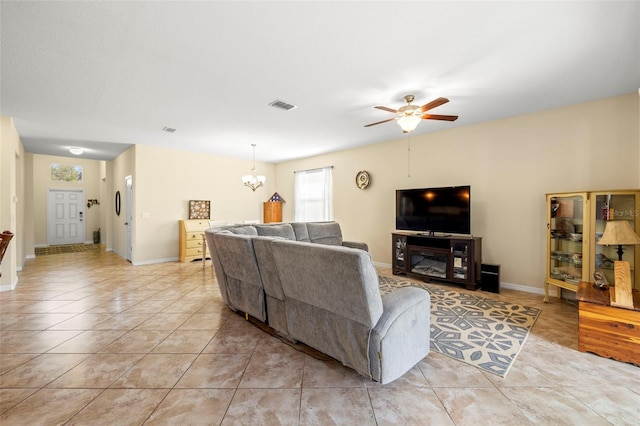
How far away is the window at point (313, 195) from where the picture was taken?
6848 mm

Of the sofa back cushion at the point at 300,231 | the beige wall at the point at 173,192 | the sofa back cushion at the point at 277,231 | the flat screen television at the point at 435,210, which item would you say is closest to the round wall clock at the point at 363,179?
the flat screen television at the point at 435,210

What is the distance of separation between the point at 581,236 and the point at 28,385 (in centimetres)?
549

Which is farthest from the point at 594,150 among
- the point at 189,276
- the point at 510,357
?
the point at 189,276

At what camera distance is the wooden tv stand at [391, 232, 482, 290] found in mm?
4133

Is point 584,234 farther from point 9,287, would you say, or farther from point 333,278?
point 9,287

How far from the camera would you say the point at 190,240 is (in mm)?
6398

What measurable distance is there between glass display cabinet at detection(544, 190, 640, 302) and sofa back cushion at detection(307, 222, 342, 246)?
10.1 ft

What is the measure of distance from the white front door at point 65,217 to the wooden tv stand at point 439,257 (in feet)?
34.9

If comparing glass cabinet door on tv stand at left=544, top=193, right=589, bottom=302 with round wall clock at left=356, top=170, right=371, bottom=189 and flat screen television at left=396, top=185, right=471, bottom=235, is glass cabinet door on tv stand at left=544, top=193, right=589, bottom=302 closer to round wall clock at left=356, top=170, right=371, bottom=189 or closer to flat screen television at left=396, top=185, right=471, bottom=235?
flat screen television at left=396, top=185, right=471, bottom=235

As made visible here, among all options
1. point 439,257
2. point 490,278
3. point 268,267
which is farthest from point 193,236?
point 490,278

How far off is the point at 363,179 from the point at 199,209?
418 centimetres

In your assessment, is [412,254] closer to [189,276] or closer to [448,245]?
[448,245]

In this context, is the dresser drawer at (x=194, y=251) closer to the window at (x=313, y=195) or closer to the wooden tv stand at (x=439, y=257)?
the window at (x=313, y=195)

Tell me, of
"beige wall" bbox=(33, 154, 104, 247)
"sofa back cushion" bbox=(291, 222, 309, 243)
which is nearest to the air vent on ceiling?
"sofa back cushion" bbox=(291, 222, 309, 243)
